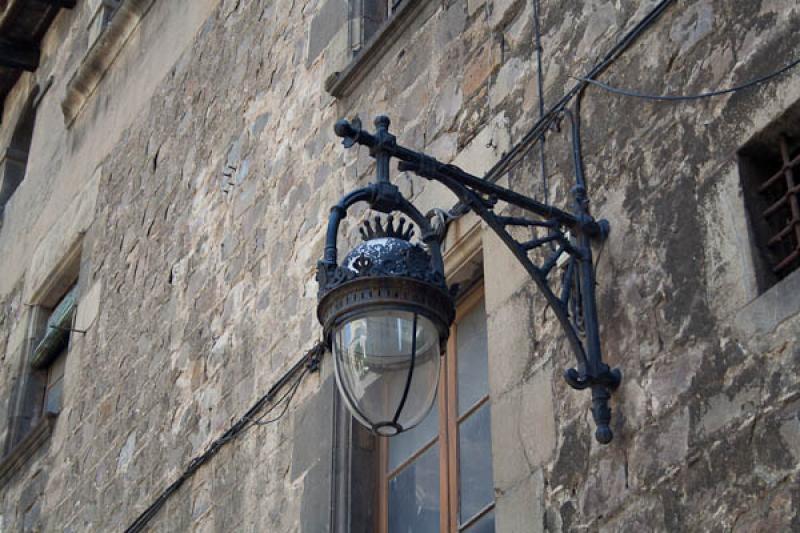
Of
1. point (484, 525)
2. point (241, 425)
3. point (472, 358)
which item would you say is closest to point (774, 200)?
point (484, 525)

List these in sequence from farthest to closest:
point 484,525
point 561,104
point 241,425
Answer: point 241,425, point 561,104, point 484,525

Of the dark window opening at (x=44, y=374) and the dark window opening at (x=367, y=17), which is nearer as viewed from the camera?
the dark window opening at (x=367, y=17)

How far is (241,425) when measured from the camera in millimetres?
6566

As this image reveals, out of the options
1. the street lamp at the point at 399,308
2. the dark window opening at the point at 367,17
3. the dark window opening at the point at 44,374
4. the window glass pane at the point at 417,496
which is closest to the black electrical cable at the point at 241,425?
the window glass pane at the point at 417,496

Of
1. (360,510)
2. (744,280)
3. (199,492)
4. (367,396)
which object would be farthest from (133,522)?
(744,280)

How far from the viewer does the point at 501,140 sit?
542 cm

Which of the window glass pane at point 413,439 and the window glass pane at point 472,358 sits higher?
the window glass pane at point 472,358

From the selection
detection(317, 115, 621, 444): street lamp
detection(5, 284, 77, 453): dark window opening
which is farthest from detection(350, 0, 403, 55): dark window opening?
detection(5, 284, 77, 453): dark window opening

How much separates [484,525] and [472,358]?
706 millimetres

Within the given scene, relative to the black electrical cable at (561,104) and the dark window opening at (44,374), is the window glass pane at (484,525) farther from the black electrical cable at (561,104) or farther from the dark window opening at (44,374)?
the dark window opening at (44,374)

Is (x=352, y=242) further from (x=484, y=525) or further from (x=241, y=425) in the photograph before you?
(x=484, y=525)

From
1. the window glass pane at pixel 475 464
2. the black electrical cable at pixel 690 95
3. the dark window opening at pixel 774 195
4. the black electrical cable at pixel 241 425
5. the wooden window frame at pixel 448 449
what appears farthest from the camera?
the black electrical cable at pixel 241 425

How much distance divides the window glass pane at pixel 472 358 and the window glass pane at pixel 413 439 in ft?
0.52

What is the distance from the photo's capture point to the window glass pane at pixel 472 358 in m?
5.32
